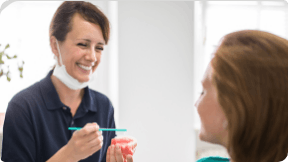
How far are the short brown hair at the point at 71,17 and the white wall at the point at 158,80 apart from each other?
80 millimetres

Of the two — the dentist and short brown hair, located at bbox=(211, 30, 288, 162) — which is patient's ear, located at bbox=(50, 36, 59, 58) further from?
short brown hair, located at bbox=(211, 30, 288, 162)

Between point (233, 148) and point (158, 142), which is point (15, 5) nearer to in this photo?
point (158, 142)

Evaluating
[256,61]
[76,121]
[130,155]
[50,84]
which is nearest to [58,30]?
[50,84]

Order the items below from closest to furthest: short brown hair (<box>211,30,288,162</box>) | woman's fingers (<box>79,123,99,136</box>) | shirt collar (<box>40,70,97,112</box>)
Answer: short brown hair (<box>211,30,288,162</box>)
woman's fingers (<box>79,123,99,136</box>)
shirt collar (<box>40,70,97,112</box>)

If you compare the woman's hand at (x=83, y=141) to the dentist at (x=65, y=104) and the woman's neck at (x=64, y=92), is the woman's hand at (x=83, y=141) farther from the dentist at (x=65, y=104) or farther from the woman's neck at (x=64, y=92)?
the woman's neck at (x=64, y=92)

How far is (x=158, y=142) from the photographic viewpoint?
95 cm

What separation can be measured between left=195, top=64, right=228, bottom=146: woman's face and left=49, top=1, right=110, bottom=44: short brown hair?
1.46 feet

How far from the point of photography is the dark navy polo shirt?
0.77m

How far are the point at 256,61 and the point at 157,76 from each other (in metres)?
0.45

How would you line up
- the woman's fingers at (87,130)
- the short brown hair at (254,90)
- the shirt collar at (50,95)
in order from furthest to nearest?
1. the shirt collar at (50,95)
2. the woman's fingers at (87,130)
3. the short brown hair at (254,90)

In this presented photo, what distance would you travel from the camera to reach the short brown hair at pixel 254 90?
535mm

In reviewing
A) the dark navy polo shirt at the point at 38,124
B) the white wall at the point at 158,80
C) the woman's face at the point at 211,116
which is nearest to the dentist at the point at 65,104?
the dark navy polo shirt at the point at 38,124

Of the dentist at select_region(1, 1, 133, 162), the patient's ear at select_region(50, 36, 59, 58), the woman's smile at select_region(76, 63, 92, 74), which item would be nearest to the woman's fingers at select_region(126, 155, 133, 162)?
the dentist at select_region(1, 1, 133, 162)

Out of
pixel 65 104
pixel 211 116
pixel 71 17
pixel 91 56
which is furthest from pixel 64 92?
pixel 211 116
